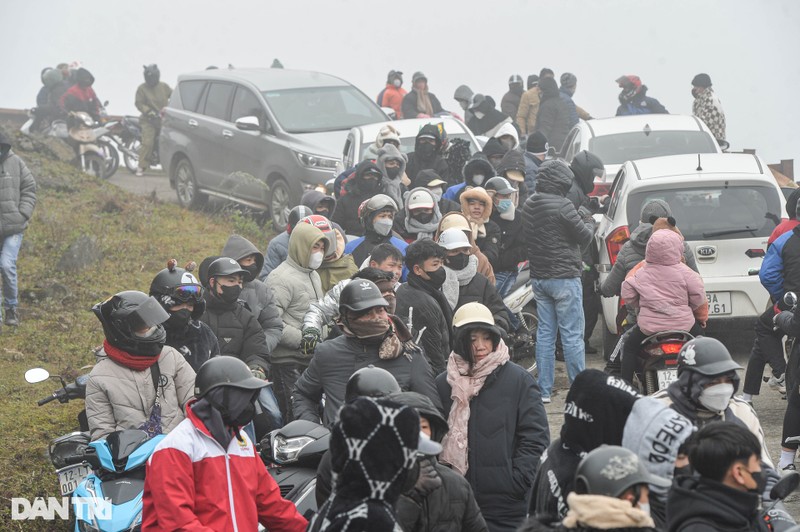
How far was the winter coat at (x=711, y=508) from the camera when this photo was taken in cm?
418

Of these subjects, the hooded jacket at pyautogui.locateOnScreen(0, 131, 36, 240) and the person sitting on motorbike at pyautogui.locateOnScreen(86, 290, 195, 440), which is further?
the hooded jacket at pyautogui.locateOnScreen(0, 131, 36, 240)

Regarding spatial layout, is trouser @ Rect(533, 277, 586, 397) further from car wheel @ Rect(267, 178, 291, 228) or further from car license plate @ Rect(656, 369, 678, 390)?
car wheel @ Rect(267, 178, 291, 228)

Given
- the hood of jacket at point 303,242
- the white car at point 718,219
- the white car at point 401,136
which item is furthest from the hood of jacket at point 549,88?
the hood of jacket at point 303,242

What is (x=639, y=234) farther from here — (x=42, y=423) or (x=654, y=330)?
(x=42, y=423)

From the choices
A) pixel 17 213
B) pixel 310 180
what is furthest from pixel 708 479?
pixel 310 180

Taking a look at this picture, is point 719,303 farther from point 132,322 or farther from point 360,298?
point 132,322

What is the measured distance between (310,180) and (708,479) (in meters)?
11.8

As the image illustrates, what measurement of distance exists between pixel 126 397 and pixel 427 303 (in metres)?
2.40

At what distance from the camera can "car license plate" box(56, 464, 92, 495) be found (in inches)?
246

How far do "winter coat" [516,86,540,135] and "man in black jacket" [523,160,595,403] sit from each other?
10.8 metres

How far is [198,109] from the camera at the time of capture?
17.9 m

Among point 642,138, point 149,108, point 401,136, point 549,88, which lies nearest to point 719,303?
point 642,138

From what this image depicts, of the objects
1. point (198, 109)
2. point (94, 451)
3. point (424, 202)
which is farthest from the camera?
point (198, 109)

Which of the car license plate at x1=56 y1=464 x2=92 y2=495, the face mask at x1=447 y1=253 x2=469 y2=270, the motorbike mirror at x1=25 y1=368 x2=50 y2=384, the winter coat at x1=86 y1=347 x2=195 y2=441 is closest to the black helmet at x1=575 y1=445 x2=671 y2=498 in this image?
the winter coat at x1=86 y1=347 x2=195 y2=441
